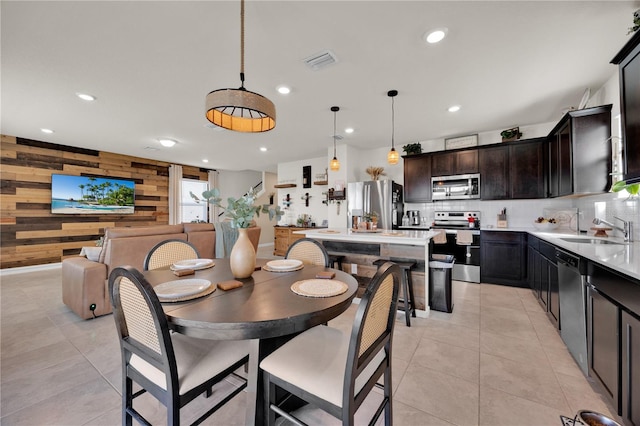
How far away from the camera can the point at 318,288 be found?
4.41 feet

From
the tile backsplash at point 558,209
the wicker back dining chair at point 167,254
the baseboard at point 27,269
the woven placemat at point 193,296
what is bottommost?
the baseboard at point 27,269

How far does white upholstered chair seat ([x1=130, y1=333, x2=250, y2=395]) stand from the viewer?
1.08 metres

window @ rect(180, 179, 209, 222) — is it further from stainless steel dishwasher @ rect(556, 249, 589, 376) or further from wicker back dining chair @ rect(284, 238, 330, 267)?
stainless steel dishwasher @ rect(556, 249, 589, 376)

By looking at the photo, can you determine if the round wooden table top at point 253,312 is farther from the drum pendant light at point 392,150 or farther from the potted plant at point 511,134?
the potted plant at point 511,134

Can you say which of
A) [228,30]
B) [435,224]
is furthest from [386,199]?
[228,30]

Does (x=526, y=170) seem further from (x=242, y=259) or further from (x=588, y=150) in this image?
(x=242, y=259)

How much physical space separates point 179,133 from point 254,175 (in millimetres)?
4819

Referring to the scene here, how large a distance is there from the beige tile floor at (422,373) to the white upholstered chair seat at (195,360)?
0.54 m

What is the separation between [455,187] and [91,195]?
7.84m

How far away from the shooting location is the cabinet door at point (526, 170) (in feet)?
13.1

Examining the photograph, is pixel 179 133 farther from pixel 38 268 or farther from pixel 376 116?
pixel 38 268

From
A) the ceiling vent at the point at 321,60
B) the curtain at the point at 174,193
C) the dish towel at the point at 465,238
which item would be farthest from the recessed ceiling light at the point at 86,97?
the dish towel at the point at 465,238

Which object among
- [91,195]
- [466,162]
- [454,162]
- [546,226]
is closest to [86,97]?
[91,195]

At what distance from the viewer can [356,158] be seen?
228 inches
